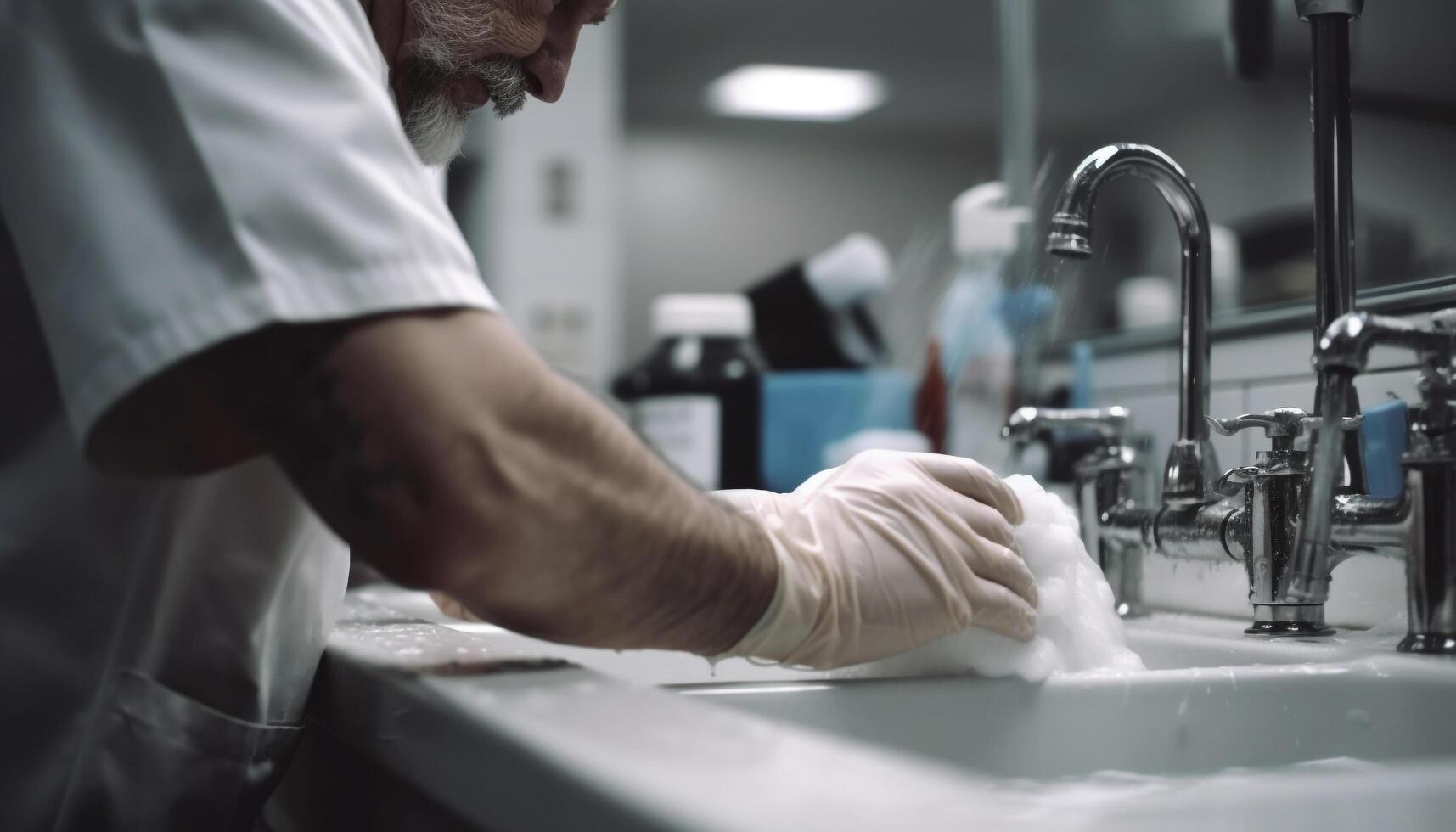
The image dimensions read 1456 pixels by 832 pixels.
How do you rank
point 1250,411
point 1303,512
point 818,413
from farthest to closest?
1. point 818,413
2. point 1250,411
3. point 1303,512

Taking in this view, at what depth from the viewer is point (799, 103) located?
9.93 ft

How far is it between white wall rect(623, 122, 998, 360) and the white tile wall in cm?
197

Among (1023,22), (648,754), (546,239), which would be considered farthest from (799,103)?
(648,754)

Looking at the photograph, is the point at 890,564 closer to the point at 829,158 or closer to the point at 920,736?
the point at 920,736

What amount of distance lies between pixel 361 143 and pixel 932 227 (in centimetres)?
263

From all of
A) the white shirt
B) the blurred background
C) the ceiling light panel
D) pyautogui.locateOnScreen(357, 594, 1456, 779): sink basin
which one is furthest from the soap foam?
the ceiling light panel

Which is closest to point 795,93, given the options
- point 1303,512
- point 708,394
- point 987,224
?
point 708,394

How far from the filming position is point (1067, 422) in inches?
33.5

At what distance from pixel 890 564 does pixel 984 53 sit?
228 cm

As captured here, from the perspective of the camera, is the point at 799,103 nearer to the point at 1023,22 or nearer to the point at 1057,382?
the point at 1023,22

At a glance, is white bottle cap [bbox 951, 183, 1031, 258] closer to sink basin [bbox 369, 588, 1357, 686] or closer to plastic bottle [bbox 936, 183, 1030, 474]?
plastic bottle [bbox 936, 183, 1030, 474]

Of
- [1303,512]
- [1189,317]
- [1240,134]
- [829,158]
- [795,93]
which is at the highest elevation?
[795,93]

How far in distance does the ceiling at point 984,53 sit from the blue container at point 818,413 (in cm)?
41

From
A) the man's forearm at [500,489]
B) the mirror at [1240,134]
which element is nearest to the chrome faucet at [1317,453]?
the mirror at [1240,134]
